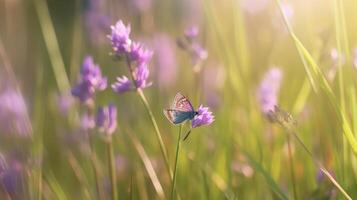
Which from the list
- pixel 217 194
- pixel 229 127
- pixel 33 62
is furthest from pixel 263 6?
pixel 33 62

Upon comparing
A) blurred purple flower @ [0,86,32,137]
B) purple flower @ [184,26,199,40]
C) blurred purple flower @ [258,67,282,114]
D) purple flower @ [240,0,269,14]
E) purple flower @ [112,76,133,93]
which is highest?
purple flower @ [240,0,269,14]

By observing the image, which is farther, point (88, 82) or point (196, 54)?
point (196, 54)

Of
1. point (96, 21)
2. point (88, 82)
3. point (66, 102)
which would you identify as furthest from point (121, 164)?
point (88, 82)

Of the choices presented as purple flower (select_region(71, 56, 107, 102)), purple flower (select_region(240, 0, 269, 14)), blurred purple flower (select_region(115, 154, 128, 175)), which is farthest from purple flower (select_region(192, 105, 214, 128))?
purple flower (select_region(240, 0, 269, 14))

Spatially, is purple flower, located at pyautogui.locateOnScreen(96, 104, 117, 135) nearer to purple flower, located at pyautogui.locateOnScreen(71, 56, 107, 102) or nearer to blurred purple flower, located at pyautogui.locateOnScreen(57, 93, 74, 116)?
purple flower, located at pyautogui.locateOnScreen(71, 56, 107, 102)

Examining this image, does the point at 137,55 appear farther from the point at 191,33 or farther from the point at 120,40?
the point at 191,33

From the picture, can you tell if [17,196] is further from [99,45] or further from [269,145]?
[99,45]
